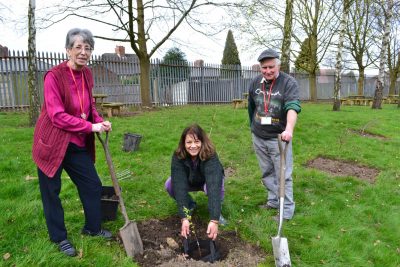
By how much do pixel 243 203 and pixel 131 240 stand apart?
6.27ft

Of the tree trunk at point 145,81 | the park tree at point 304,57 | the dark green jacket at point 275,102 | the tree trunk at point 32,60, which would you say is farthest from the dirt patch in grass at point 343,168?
the park tree at point 304,57

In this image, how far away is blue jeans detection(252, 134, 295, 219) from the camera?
14.1 feet

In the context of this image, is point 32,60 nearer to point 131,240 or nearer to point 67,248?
point 67,248

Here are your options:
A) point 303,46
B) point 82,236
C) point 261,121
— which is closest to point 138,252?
point 82,236

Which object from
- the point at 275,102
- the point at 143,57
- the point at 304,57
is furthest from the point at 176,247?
the point at 304,57

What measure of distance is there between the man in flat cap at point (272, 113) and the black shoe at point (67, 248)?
2351 millimetres

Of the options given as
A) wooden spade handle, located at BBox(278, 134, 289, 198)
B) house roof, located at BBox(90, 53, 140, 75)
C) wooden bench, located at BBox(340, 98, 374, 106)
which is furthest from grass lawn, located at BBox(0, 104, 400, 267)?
wooden bench, located at BBox(340, 98, 374, 106)

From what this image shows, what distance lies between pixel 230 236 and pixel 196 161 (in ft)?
3.08

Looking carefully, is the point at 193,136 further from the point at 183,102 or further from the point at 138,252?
the point at 183,102

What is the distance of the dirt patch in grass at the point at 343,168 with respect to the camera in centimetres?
651

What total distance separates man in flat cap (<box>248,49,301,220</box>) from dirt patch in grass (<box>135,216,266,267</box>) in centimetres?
90

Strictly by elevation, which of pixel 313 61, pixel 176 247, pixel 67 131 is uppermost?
pixel 313 61

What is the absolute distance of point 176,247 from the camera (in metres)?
3.76

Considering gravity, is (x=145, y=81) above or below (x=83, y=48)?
above
